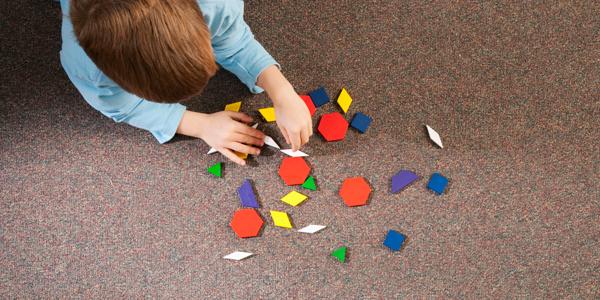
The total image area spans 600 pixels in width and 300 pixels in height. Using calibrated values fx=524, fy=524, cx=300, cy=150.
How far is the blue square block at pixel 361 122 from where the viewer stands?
1.11 m

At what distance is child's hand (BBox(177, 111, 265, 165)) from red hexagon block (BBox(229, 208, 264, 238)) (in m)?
0.11

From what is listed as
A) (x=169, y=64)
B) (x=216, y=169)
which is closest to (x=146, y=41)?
(x=169, y=64)

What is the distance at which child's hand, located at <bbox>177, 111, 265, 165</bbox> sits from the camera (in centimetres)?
105

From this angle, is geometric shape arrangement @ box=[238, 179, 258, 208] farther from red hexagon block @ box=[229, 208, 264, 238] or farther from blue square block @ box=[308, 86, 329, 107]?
blue square block @ box=[308, 86, 329, 107]

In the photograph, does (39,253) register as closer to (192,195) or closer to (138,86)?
(192,195)

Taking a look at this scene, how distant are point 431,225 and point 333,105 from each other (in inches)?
12.8

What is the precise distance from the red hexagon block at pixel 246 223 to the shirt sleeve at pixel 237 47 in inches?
10.4

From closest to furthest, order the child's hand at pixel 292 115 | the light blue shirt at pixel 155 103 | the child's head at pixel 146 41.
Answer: the child's head at pixel 146 41 → the light blue shirt at pixel 155 103 → the child's hand at pixel 292 115

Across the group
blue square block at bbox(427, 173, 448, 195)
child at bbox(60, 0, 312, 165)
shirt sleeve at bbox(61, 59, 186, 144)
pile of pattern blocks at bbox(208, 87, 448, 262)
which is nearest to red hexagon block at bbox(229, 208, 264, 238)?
pile of pattern blocks at bbox(208, 87, 448, 262)

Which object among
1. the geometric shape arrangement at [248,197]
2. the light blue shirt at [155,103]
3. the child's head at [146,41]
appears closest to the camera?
the child's head at [146,41]

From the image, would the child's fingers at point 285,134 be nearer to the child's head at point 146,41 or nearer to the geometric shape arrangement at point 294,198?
the geometric shape arrangement at point 294,198

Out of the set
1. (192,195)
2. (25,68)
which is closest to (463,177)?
(192,195)

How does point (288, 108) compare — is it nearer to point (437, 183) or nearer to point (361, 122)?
point (361, 122)

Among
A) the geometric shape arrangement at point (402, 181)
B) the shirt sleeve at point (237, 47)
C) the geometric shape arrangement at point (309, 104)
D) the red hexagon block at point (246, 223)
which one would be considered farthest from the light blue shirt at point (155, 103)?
the geometric shape arrangement at point (402, 181)
